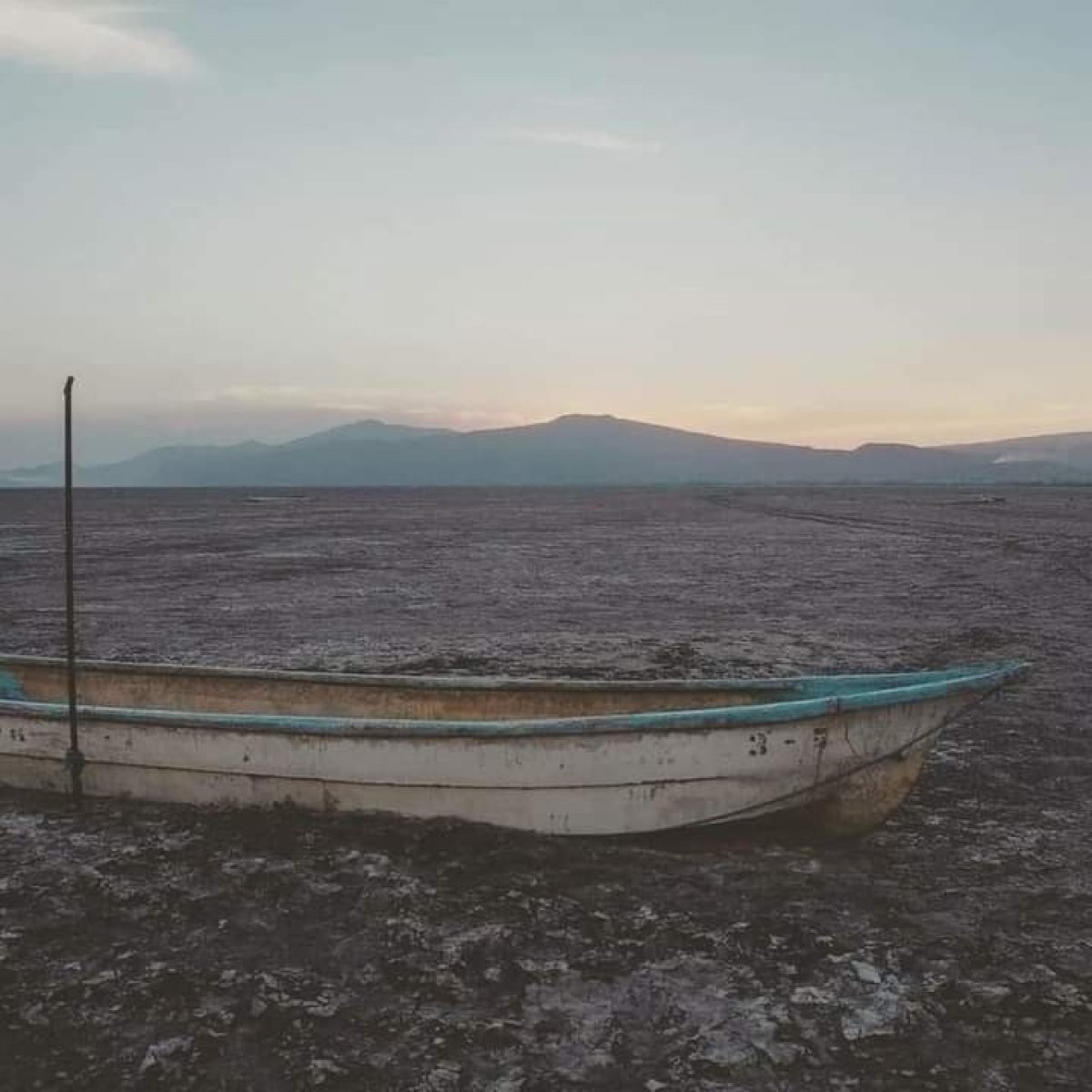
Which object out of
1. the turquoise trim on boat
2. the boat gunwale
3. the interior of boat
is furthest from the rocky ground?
the turquoise trim on boat

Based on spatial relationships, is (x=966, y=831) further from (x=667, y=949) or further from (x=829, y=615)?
(x=829, y=615)

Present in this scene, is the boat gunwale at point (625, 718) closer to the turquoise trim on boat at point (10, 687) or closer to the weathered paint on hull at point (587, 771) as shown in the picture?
the weathered paint on hull at point (587, 771)

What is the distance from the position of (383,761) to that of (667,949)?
2329mm

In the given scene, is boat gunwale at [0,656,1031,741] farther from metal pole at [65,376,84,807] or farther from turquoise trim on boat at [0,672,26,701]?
turquoise trim on boat at [0,672,26,701]

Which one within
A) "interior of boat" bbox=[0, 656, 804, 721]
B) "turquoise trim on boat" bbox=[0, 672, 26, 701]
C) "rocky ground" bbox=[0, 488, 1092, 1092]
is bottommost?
"rocky ground" bbox=[0, 488, 1092, 1092]

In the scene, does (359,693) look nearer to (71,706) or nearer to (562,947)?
(71,706)

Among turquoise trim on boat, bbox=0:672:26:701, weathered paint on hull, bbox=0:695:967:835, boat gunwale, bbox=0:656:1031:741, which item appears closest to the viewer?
boat gunwale, bbox=0:656:1031:741

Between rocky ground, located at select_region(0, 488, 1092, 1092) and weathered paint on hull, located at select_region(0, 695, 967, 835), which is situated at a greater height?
weathered paint on hull, located at select_region(0, 695, 967, 835)

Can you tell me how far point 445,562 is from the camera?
29203mm

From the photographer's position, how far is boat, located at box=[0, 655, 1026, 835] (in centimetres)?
596

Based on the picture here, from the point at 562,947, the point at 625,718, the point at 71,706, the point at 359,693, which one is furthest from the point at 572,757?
the point at 71,706

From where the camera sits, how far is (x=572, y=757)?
604cm

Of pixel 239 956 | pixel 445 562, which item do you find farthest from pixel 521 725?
pixel 445 562

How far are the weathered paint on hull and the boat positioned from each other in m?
0.01
